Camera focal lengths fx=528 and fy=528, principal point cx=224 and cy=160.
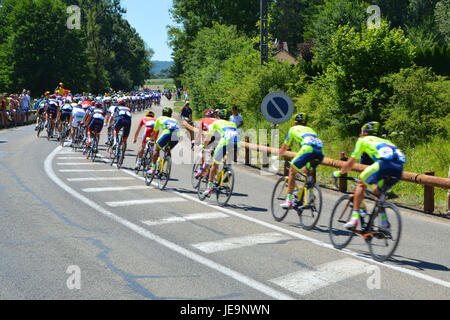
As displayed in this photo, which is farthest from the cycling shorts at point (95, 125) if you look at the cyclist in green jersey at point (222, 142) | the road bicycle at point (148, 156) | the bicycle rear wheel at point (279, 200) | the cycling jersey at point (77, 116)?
the bicycle rear wheel at point (279, 200)

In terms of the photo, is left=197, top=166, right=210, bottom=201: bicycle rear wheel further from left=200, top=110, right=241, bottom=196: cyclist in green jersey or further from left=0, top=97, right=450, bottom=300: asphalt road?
left=200, top=110, right=241, bottom=196: cyclist in green jersey

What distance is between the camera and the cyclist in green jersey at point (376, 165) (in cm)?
739

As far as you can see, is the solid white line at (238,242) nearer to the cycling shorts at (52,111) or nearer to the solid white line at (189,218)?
the solid white line at (189,218)

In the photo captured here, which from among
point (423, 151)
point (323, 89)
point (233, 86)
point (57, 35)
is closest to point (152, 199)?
point (423, 151)

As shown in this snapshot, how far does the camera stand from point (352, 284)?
6.39 m

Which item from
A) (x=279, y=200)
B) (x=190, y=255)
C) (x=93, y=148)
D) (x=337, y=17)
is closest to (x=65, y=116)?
(x=93, y=148)

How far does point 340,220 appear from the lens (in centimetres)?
830

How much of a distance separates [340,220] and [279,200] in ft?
6.65

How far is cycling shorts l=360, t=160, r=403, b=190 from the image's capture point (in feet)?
24.2

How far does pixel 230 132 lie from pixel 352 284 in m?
5.49

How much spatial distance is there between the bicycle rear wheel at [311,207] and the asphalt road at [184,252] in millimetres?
248

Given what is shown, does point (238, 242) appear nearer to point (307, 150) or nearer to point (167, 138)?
point (307, 150)
